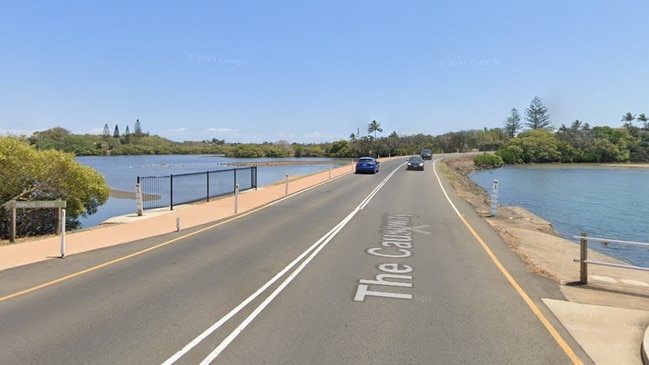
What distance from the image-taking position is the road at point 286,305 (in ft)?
16.8

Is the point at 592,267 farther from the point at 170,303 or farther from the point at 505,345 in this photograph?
the point at 170,303

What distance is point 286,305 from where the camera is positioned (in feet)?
22.0

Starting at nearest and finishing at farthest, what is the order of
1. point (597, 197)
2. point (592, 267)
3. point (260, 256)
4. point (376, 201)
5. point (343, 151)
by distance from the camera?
point (260, 256), point (592, 267), point (376, 201), point (597, 197), point (343, 151)

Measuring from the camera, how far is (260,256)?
10.0 metres

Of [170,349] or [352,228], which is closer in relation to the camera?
[170,349]

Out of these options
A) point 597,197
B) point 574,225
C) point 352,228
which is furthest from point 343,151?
point 352,228

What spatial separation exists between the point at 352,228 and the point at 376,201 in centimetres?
765

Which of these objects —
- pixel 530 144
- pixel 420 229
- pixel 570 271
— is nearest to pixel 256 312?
pixel 570 271

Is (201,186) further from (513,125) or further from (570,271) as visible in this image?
(513,125)

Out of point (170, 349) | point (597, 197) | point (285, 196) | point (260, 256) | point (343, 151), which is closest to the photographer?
point (170, 349)

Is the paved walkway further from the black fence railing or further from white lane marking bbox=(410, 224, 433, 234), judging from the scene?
white lane marking bbox=(410, 224, 433, 234)

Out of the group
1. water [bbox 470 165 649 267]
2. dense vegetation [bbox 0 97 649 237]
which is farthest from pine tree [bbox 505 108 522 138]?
water [bbox 470 165 649 267]

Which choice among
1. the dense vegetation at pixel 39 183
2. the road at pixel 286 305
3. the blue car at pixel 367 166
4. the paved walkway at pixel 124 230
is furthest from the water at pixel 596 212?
the dense vegetation at pixel 39 183

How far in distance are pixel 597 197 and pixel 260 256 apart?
3795 centimetres
